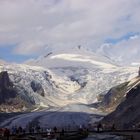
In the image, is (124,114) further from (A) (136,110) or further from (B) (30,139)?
(B) (30,139)

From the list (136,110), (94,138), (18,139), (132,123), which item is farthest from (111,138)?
(136,110)

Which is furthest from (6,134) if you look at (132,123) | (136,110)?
(136,110)

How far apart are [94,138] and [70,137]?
171 inches

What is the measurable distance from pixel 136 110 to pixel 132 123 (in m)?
23.4

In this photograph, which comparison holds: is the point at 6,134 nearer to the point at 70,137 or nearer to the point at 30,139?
the point at 30,139

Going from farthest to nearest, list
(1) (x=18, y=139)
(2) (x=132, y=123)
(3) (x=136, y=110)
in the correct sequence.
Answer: (3) (x=136, y=110) < (2) (x=132, y=123) < (1) (x=18, y=139)

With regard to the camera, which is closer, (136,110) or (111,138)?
(111,138)

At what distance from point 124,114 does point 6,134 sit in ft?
422

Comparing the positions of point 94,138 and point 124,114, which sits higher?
point 124,114

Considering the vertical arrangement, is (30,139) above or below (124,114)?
below

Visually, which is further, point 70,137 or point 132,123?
point 132,123

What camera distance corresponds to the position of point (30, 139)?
7338cm

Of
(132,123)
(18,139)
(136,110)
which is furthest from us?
(136,110)

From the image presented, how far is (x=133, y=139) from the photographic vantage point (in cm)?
7375
